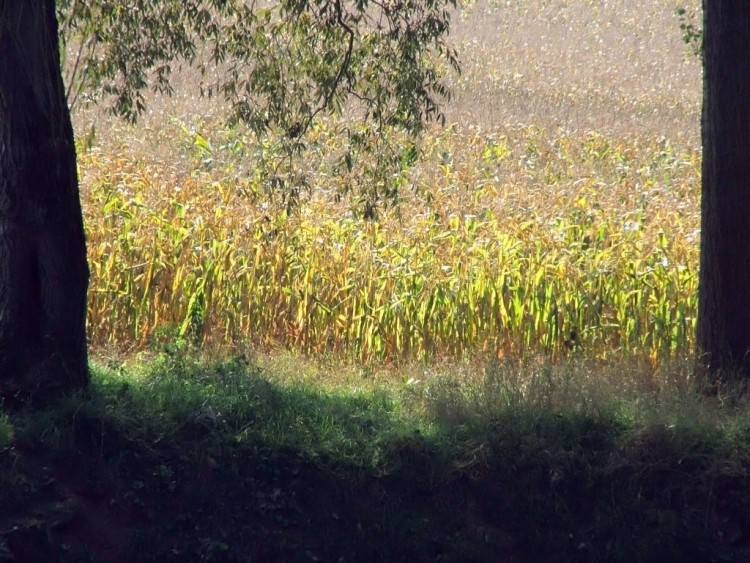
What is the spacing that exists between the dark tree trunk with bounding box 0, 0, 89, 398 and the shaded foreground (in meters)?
0.38

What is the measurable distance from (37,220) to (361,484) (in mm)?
2568

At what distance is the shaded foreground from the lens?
5.58 metres

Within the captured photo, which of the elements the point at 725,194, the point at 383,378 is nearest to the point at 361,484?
the point at 383,378

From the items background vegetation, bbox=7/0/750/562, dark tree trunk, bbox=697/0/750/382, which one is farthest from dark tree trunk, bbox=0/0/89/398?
dark tree trunk, bbox=697/0/750/382

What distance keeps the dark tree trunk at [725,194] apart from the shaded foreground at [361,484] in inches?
25.9

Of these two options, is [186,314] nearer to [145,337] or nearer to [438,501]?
[145,337]

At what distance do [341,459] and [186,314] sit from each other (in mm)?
3745

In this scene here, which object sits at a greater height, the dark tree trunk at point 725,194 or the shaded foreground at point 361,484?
the dark tree trunk at point 725,194

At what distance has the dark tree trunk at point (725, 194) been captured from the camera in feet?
21.7

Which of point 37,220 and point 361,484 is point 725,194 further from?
point 37,220

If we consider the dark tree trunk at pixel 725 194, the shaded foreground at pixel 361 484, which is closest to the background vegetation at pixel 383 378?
the shaded foreground at pixel 361 484

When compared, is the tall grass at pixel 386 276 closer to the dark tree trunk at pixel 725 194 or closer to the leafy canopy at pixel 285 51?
the leafy canopy at pixel 285 51

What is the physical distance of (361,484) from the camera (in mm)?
5973

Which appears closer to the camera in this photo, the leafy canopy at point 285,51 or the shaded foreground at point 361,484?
the shaded foreground at point 361,484
